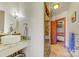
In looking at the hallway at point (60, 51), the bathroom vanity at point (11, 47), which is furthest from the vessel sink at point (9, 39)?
the hallway at point (60, 51)

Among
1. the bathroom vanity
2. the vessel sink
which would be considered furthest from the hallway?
the vessel sink

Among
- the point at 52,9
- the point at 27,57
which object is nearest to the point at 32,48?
the point at 27,57

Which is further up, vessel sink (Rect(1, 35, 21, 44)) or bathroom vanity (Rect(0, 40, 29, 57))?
vessel sink (Rect(1, 35, 21, 44))

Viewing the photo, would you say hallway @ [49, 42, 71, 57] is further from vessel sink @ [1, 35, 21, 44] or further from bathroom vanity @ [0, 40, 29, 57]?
vessel sink @ [1, 35, 21, 44]

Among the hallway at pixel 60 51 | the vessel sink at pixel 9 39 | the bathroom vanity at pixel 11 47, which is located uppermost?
the vessel sink at pixel 9 39

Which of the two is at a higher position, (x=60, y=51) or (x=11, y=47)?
(x=11, y=47)

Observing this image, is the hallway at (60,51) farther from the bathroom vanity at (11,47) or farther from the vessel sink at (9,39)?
the vessel sink at (9,39)

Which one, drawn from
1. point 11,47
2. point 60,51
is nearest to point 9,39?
point 11,47

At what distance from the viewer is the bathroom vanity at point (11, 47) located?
117cm

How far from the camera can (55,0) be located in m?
1.47

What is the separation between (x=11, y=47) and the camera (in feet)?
4.23

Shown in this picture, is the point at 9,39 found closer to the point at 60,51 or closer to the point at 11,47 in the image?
the point at 11,47

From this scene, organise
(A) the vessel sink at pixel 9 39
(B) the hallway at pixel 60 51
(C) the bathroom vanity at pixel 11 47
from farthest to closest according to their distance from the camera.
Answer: (B) the hallway at pixel 60 51 → (A) the vessel sink at pixel 9 39 → (C) the bathroom vanity at pixel 11 47

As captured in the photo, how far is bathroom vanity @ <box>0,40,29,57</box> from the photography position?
1167mm
